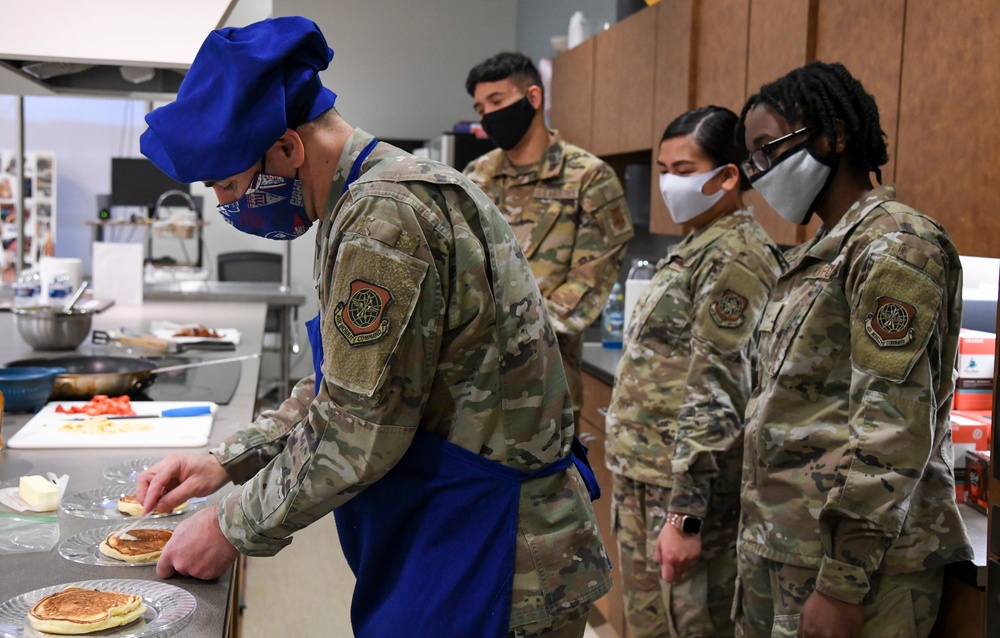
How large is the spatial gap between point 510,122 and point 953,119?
58.5 inches

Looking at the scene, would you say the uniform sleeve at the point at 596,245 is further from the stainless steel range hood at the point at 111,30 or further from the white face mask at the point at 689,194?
the stainless steel range hood at the point at 111,30

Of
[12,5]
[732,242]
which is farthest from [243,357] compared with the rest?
[732,242]

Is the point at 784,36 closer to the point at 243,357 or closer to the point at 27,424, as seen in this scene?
the point at 243,357

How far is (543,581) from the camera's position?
3.74 feet

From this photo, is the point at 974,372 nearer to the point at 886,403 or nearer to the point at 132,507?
the point at 886,403

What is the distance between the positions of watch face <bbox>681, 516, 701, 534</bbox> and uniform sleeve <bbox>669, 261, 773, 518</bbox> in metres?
0.01

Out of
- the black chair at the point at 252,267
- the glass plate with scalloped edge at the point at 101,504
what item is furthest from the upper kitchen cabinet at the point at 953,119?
the black chair at the point at 252,267

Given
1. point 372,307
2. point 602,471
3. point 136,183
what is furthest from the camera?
point 136,183

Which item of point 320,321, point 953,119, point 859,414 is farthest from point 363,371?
point 953,119

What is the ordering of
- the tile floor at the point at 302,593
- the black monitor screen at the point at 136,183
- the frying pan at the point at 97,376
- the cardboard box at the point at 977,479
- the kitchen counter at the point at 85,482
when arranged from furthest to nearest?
1. the black monitor screen at the point at 136,183
2. the tile floor at the point at 302,593
3. the frying pan at the point at 97,376
4. the cardboard box at the point at 977,479
5. the kitchen counter at the point at 85,482

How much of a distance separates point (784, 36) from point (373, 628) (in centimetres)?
176

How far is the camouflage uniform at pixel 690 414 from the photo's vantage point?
76.2 inches

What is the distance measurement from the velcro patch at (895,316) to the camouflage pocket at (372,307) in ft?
2.33

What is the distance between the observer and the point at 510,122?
293 cm
